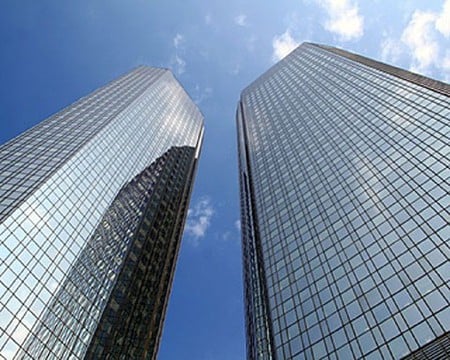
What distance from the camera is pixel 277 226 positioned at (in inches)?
2783

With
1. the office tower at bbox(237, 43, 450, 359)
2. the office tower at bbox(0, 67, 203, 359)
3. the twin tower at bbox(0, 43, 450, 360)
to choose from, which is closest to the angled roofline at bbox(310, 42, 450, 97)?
the office tower at bbox(237, 43, 450, 359)

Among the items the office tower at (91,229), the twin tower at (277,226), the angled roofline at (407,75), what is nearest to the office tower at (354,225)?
the twin tower at (277,226)

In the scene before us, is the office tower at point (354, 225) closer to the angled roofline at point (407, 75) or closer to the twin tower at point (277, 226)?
the twin tower at point (277, 226)

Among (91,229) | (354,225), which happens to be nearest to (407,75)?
(354,225)

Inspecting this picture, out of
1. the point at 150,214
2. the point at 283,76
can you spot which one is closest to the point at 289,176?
the point at 150,214

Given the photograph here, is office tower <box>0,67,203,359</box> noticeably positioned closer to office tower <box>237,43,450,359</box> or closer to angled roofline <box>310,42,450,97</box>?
office tower <box>237,43,450,359</box>

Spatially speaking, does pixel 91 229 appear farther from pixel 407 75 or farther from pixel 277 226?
pixel 407 75

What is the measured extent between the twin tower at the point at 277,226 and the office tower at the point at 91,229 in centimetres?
30

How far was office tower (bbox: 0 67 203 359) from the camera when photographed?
2119 inches

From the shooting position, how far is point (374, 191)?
59469 mm

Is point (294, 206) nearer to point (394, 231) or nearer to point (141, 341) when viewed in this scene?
point (394, 231)

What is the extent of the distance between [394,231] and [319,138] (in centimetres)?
3756

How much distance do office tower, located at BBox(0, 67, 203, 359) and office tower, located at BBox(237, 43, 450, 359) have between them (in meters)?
20.2

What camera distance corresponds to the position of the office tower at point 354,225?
42.0 metres
